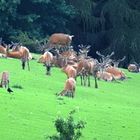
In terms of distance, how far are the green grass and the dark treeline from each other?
1742cm

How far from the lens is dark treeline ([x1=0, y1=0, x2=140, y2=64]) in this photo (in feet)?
146

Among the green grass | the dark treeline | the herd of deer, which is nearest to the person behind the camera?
the green grass

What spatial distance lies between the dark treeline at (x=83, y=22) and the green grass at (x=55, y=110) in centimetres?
1742

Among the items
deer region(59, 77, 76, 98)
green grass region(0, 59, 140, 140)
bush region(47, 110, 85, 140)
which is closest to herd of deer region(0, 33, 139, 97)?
deer region(59, 77, 76, 98)

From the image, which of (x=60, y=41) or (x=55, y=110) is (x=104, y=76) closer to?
(x=60, y=41)

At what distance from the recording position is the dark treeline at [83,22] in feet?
146

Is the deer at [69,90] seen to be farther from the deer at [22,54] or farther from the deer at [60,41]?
the deer at [60,41]

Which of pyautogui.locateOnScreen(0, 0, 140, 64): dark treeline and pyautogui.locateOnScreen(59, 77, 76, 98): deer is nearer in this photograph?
pyautogui.locateOnScreen(59, 77, 76, 98): deer

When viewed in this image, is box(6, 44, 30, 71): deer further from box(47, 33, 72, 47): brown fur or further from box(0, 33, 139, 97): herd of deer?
box(47, 33, 72, 47): brown fur

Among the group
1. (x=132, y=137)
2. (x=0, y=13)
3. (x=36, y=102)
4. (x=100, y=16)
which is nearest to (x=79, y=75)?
(x=36, y=102)

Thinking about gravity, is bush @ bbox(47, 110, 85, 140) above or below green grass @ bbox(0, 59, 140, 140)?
above

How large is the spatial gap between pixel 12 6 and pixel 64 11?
12.9 feet

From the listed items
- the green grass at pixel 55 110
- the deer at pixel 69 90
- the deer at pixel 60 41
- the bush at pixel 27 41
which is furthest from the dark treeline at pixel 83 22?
the deer at pixel 69 90

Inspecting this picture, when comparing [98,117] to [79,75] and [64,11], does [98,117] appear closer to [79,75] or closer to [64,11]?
[79,75]
